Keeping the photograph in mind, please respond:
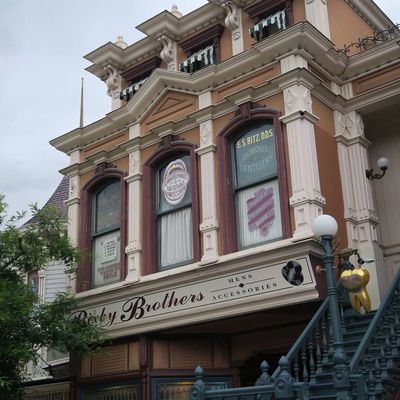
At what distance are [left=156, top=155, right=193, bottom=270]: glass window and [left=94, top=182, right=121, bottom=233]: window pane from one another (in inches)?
51.1

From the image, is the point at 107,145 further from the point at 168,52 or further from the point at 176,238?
the point at 176,238

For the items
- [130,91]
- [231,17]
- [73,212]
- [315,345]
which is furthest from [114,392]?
[231,17]

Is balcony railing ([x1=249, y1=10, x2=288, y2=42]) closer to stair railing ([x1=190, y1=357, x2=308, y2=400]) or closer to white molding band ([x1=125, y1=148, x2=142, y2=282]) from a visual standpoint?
white molding band ([x1=125, y1=148, x2=142, y2=282])

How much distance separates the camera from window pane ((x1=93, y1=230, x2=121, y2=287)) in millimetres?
14523

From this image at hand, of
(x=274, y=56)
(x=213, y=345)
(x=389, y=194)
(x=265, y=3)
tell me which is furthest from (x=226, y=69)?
(x=213, y=345)

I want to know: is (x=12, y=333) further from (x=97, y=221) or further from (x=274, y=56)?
(x=274, y=56)

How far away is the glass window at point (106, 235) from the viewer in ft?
47.9

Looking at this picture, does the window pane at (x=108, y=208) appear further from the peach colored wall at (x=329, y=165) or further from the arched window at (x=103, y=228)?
the peach colored wall at (x=329, y=165)

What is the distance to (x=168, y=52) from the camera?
16.0 meters

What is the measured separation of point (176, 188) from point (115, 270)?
7.77 feet

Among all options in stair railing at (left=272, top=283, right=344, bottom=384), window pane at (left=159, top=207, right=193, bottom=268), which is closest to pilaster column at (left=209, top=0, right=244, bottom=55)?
window pane at (left=159, top=207, right=193, bottom=268)

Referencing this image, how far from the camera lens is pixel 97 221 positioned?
50.4ft

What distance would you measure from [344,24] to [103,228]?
23.5 ft

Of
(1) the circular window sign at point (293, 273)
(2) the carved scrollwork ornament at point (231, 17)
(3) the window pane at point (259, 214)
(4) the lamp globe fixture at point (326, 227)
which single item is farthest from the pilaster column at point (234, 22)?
(4) the lamp globe fixture at point (326, 227)
